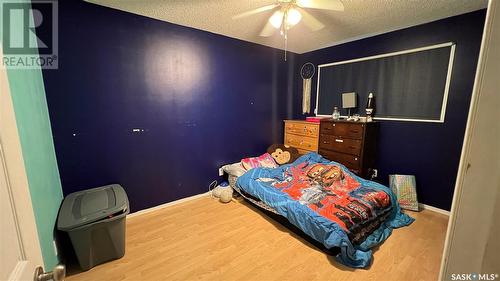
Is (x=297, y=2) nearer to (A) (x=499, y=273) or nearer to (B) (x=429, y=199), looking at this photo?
(A) (x=499, y=273)

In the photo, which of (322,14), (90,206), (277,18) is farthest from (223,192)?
(322,14)

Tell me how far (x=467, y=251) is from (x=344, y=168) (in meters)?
2.29

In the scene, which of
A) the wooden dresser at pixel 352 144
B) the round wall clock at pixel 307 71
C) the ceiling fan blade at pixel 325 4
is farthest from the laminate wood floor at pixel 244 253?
the round wall clock at pixel 307 71

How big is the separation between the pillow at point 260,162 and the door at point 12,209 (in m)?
2.70

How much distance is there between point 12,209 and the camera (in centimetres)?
54

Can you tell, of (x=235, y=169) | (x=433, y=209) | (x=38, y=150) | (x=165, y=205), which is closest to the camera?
(x=38, y=150)

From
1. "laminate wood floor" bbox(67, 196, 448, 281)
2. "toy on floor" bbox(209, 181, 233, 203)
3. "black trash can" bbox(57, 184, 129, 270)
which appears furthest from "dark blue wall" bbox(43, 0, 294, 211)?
"laminate wood floor" bbox(67, 196, 448, 281)

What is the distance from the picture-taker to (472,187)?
1.98ft

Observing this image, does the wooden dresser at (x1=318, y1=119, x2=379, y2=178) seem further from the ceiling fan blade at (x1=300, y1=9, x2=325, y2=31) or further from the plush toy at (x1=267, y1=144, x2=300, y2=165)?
the ceiling fan blade at (x1=300, y1=9, x2=325, y2=31)

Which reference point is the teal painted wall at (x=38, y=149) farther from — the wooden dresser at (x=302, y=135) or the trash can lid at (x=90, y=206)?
the wooden dresser at (x=302, y=135)

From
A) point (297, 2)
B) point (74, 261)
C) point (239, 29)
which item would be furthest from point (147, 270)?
point (239, 29)

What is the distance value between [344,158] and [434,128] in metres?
1.14

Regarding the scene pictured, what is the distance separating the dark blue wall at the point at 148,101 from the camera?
206cm

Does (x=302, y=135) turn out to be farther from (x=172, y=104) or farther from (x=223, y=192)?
(x=172, y=104)
